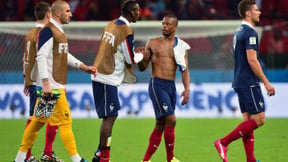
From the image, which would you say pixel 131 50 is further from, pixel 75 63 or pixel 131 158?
pixel 131 158

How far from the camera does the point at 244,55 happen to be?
12.0 m

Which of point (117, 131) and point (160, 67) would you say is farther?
point (117, 131)

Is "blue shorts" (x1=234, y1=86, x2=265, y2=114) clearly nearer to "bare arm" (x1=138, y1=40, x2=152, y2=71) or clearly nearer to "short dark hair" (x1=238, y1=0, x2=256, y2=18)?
"short dark hair" (x1=238, y1=0, x2=256, y2=18)

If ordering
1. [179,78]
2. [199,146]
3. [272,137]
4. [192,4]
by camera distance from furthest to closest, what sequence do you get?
[192,4], [179,78], [272,137], [199,146]

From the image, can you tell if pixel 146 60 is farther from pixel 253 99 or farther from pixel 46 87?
pixel 46 87

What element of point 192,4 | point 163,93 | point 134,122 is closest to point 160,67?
point 163,93

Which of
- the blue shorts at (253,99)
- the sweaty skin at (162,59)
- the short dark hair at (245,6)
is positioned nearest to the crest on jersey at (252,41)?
the short dark hair at (245,6)

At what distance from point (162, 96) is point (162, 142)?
142 inches

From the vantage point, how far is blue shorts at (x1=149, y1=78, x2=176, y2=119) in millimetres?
12391

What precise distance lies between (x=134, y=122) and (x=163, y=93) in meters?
7.37

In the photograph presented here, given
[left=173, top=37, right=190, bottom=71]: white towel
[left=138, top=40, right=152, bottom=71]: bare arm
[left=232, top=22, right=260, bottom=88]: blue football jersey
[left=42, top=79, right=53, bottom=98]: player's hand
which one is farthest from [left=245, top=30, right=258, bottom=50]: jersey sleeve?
[left=42, top=79, right=53, bottom=98]: player's hand

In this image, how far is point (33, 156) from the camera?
1328 cm

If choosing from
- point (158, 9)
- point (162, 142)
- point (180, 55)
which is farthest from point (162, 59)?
point (158, 9)

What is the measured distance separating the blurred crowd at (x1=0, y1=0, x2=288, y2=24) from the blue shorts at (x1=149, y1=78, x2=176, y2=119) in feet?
42.4
